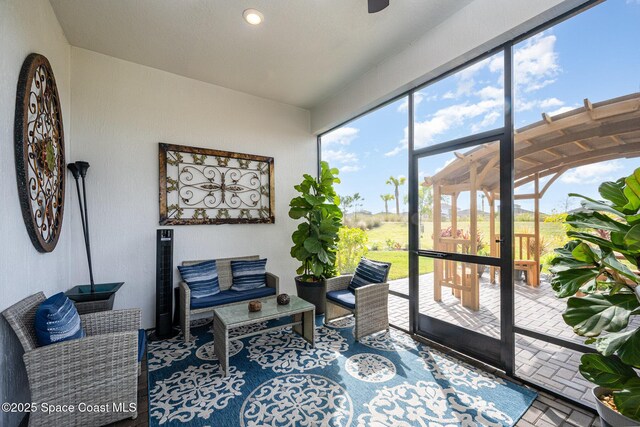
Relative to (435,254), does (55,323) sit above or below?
below

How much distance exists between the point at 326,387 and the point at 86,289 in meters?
2.67

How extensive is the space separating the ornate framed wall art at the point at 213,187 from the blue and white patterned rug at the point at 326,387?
1658 millimetres

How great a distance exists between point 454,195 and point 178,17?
3.34 m

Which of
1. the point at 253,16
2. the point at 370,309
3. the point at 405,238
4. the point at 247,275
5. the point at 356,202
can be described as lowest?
the point at 370,309

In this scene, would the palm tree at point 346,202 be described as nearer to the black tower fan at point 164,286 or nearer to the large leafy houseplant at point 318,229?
the large leafy houseplant at point 318,229

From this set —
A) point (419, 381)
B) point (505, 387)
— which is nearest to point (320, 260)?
point (419, 381)

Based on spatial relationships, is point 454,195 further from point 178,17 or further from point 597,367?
point 178,17

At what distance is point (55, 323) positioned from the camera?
1702mm

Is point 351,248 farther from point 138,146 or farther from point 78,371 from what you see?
point 78,371

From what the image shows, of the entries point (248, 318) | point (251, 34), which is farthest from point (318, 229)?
point (251, 34)

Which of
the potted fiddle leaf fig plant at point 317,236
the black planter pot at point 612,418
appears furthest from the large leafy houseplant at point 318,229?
the black planter pot at point 612,418

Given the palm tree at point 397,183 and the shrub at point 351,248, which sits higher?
the palm tree at point 397,183

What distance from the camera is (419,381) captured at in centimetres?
229

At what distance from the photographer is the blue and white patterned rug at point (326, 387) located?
1897 mm
